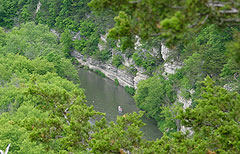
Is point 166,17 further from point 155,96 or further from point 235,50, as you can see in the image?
point 155,96

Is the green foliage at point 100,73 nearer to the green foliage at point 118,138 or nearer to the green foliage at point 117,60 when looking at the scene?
the green foliage at point 117,60

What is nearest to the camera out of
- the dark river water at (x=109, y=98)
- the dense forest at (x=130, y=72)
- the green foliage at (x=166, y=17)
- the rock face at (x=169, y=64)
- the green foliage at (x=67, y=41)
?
the green foliage at (x=166, y=17)

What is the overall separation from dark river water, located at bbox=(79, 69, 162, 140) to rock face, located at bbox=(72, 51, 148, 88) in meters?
1.15

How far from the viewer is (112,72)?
158ft

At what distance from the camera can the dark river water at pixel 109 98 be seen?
34031 millimetres

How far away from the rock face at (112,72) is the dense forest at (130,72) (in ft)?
2.79

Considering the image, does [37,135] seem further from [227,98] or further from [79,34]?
[79,34]

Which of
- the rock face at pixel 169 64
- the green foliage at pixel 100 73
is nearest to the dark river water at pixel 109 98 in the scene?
the green foliage at pixel 100 73

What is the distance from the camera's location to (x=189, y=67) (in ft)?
104

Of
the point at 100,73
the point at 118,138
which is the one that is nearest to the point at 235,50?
the point at 118,138

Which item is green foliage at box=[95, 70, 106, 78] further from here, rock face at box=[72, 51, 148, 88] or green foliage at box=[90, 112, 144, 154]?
green foliage at box=[90, 112, 144, 154]

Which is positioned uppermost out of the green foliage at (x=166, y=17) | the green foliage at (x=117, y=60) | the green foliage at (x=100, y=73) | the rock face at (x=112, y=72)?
the green foliage at (x=166, y=17)

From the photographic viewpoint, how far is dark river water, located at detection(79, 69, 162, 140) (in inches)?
1340

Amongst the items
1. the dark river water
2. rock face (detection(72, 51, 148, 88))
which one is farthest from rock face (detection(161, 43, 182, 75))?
the dark river water
